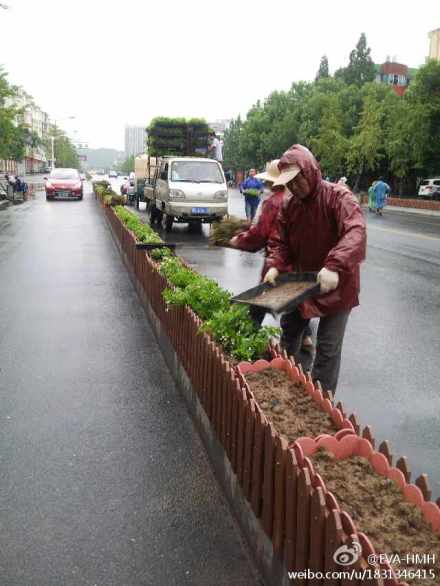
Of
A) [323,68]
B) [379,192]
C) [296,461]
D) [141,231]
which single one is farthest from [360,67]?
[296,461]

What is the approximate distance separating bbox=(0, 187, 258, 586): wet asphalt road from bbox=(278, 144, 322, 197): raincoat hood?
6.21ft

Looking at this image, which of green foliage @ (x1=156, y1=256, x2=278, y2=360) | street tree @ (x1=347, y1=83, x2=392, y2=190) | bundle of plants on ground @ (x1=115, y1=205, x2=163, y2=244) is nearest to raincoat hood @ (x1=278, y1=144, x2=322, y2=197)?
green foliage @ (x1=156, y1=256, x2=278, y2=360)

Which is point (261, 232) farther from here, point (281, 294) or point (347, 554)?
point (347, 554)

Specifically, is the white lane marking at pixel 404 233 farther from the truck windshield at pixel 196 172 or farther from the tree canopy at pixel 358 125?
the tree canopy at pixel 358 125

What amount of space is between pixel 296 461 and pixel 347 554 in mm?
572

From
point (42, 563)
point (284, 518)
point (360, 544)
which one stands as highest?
point (360, 544)

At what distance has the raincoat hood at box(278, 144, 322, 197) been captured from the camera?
13.0ft

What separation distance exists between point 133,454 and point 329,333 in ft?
4.93

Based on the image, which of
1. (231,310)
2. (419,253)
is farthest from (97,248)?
(231,310)

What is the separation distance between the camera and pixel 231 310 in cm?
460

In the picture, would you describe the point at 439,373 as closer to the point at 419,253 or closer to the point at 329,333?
the point at 329,333

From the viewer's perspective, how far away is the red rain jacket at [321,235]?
12.7ft

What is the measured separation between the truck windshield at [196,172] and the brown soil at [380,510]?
17440mm

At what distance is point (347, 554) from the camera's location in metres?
2.15
